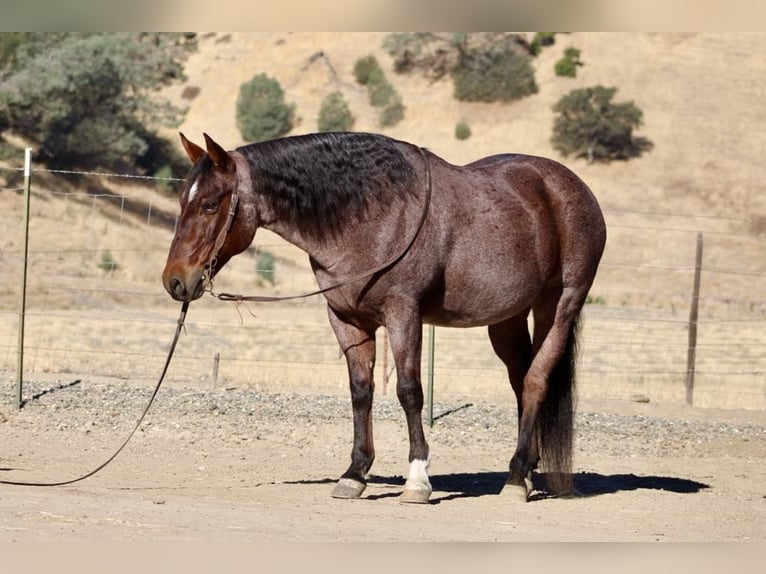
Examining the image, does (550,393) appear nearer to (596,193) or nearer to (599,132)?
(596,193)

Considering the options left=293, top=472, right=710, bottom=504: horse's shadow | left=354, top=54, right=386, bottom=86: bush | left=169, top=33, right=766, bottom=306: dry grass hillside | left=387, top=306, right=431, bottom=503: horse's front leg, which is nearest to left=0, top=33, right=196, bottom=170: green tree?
left=169, top=33, right=766, bottom=306: dry grass hillside

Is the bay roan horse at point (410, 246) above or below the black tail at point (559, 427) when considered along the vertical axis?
above

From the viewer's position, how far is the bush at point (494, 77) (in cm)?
4516

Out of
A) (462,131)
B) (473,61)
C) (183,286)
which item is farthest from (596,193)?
(183,286)

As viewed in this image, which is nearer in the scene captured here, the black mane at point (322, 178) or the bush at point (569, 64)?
the black mane at point (322, 178)

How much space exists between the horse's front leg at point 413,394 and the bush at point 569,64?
40.9m

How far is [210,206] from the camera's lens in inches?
251

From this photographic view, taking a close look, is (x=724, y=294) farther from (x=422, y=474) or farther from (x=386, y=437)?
(x=422, y=474)

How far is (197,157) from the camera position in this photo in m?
6.54

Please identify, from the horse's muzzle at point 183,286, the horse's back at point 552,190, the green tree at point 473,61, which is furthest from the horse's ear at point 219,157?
the green tree at point 473,61

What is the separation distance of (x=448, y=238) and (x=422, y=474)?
1.43 metres

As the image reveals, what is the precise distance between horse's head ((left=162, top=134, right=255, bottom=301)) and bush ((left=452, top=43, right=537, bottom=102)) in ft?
130

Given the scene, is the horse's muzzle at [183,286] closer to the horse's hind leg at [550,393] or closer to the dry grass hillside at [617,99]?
the horse's hind leg at [550,393]

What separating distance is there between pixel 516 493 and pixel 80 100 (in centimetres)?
2812
